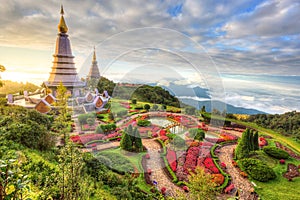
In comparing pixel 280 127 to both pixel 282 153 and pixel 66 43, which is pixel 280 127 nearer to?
pixel 282 153

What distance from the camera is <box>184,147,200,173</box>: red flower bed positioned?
27.6 feet

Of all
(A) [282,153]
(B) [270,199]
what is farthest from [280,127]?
(B) [270,199]

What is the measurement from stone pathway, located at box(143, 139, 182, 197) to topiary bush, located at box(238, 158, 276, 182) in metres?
3.95

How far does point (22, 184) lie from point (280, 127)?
19.7 metres

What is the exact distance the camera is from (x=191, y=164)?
8.61m

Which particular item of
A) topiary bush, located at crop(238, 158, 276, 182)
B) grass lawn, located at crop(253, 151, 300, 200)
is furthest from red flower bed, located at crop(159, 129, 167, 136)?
grass lawn, located at crop(253, 151, 300, 200)

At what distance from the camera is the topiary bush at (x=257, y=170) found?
7914 mm

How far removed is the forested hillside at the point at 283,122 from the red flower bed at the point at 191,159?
399 inches

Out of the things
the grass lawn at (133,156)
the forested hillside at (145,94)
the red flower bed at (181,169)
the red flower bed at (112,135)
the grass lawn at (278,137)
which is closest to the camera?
the forested hillside at (145,94)

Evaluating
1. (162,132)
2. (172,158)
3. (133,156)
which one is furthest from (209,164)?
(133,156)

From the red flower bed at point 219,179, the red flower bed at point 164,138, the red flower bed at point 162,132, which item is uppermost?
the red flower bed at point 162,132

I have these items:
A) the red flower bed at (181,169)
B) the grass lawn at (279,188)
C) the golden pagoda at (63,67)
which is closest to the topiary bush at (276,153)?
the grass lawn at (279,188)

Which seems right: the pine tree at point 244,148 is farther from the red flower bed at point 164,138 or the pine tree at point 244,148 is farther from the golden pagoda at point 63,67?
the golden pagoda at point 63,67

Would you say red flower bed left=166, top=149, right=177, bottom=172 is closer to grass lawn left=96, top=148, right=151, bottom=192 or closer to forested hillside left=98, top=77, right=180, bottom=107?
grass lawn left=96, top=148, right=151, bottom=192
